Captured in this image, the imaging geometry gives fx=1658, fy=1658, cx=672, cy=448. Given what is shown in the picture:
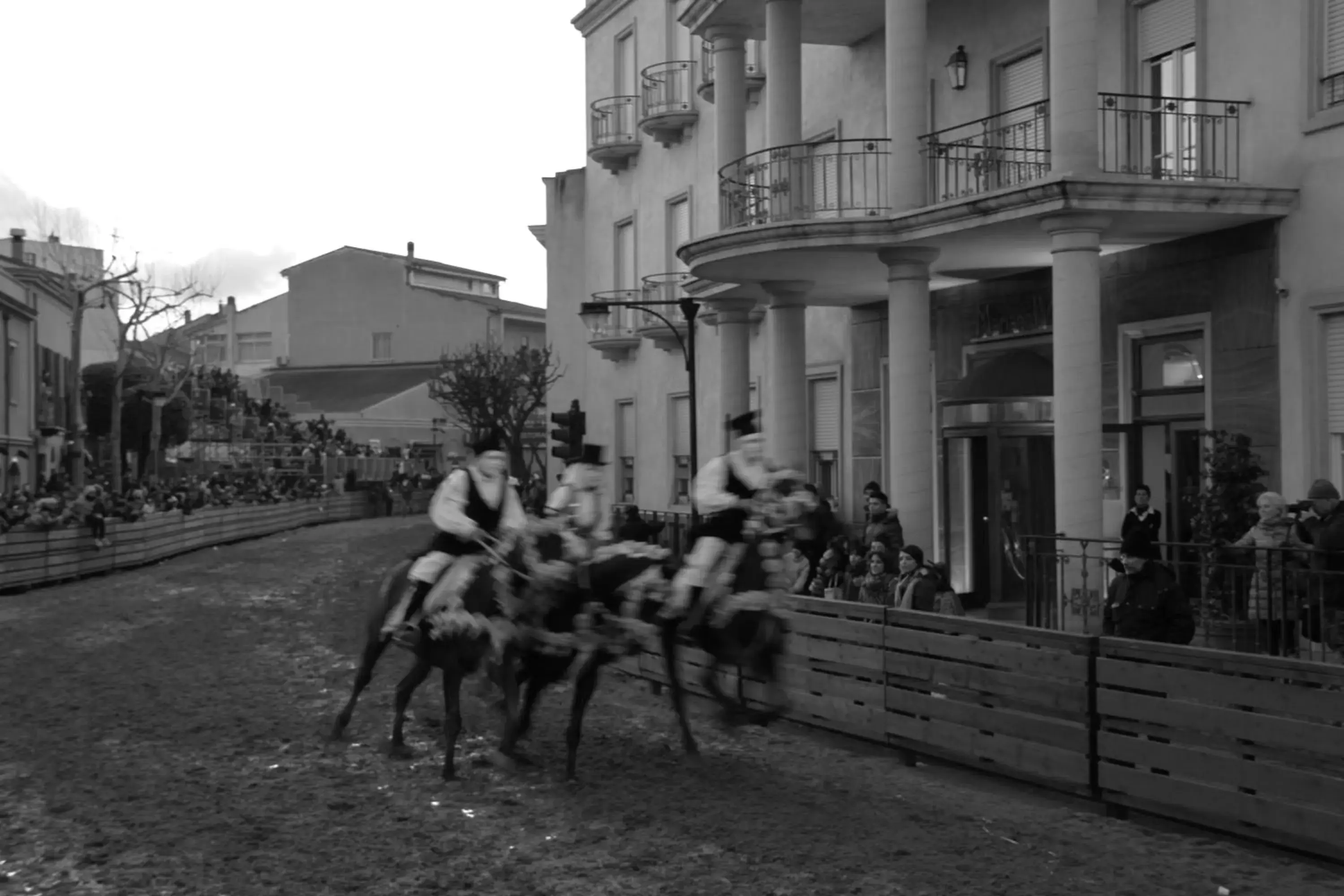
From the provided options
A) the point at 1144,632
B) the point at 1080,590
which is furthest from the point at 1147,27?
the point at 1144,632

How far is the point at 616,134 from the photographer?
1459 inches

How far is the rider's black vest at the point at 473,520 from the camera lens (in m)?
12.2

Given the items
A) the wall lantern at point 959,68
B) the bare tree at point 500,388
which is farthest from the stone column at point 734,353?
A: the bare tree at point 500,388

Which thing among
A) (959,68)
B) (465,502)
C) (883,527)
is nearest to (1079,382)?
(883,527)

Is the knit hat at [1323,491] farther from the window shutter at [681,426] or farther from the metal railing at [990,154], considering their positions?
the window shutter at [681,426]

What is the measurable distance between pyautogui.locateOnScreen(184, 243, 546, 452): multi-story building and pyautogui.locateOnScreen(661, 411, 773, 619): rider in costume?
263 feet

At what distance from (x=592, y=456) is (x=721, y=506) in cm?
131

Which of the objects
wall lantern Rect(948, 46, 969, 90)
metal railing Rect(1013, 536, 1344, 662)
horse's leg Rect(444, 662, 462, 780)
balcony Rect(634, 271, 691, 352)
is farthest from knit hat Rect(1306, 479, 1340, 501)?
balcony Rect(634, 271, 691, 352)

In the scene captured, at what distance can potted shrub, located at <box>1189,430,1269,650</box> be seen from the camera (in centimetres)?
1347

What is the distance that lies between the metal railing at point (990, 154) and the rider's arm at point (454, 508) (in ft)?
27.6

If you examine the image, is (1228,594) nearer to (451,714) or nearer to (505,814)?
(451,714)

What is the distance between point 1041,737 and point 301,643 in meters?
12.2

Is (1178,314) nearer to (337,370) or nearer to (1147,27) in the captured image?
(1147,27)

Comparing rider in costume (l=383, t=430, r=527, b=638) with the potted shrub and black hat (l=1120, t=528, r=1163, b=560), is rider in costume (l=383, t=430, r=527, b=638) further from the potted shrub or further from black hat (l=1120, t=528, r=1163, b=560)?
the potted shrub
